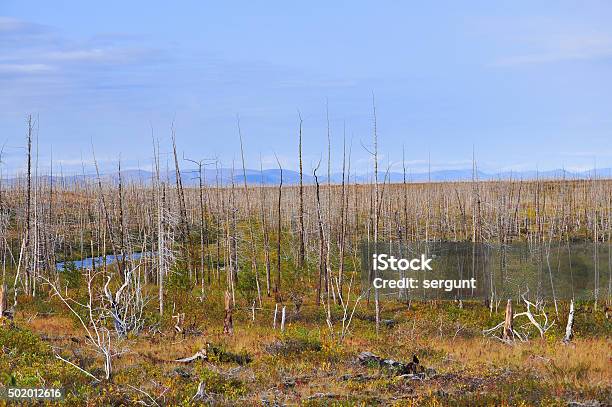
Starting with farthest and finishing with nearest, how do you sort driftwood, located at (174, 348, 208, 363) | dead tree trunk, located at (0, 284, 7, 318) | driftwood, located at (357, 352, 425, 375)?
dead tree trunk, located at (0, 284, 7, 318)
driftwood, located at (174, 348, 208, 363)
driftwood, located at (357, 352, 425, 375)

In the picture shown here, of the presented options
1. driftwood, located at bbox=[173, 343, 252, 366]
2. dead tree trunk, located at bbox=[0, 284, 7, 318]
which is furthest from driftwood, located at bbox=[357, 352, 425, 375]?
dead tree trunk, located at bbox=[0, 284, 7, 318]

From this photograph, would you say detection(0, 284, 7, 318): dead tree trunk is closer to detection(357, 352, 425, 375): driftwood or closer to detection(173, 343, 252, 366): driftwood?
detection(173, 343, 252, 366): driftwood

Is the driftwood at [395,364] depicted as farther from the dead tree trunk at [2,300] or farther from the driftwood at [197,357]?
the dead tree trunk at [2,300]

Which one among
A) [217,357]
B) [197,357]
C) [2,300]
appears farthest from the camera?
[2,300]

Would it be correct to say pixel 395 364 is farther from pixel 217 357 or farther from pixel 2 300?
pixel 2 300

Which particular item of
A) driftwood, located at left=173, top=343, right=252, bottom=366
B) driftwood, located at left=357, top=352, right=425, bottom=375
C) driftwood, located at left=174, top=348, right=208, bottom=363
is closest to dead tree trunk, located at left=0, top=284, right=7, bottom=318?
driftwood, located at left=173, top=343, right=252, bottom=366

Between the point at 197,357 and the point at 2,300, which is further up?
the point at 2,300

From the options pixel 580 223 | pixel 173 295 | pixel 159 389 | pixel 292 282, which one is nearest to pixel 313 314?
pixel 292 282

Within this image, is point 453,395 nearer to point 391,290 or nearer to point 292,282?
point 292,282

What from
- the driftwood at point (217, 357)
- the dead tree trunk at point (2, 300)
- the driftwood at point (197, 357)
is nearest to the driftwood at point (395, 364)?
the driftwood at point (217, 357)

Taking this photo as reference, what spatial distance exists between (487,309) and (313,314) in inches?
401

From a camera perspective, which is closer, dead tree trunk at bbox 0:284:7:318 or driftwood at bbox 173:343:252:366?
driftwood at bbox 173:343:252:366

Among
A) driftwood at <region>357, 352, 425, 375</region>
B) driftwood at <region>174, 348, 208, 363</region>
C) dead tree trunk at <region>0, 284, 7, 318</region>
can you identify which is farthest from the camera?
dead tree trunk at <region>0, 284, 7, 318</region>

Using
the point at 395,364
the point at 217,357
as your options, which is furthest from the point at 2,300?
the point at 395,364
